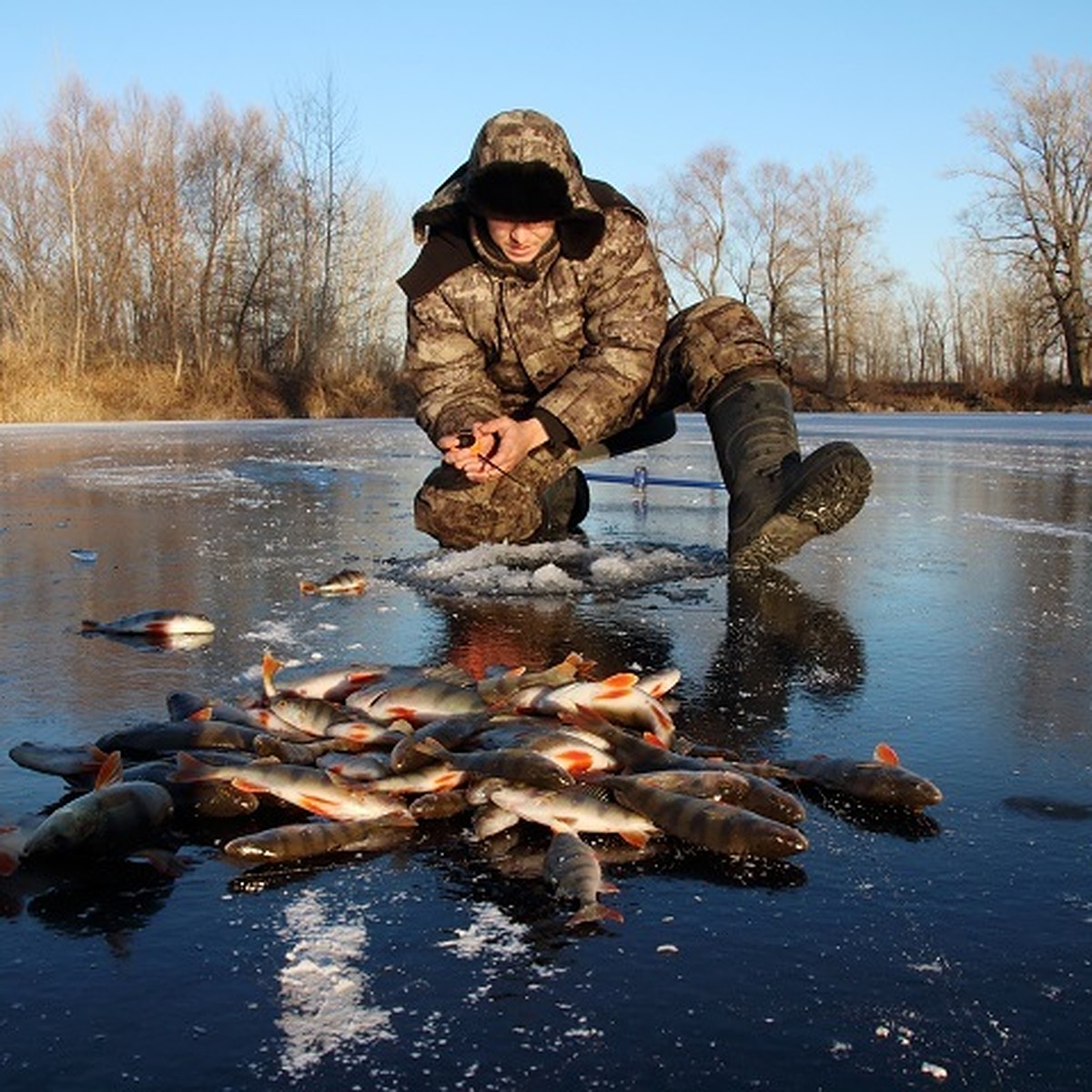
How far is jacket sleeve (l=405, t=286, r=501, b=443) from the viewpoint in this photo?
248 inches

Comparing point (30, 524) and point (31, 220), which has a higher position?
point (31, 220)

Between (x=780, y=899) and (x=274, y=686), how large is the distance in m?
1.62

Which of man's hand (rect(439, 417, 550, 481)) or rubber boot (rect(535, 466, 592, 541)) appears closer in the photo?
man's hand (rect(439, 417, 550, 481))

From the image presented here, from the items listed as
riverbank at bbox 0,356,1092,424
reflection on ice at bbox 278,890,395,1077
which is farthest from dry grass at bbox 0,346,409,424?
reflection on ice at bbox 278,890,395,1077

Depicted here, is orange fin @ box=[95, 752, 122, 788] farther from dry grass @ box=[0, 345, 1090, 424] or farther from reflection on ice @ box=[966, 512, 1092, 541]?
dry grass @ box=[0, 345, 1090, 424]

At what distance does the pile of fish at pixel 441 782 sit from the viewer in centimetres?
218

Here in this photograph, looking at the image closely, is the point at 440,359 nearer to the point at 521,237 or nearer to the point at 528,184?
the point at 521,237

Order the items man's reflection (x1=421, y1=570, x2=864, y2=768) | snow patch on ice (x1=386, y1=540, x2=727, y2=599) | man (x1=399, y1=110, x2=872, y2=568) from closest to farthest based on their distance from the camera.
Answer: man's reflection (x1=421, y1=570, x2=864, y2=768), snow patch on ice (x1=386, y1=540, x2=727, y2=599), man (x1=399, y1=110, x2=872, y2=568)

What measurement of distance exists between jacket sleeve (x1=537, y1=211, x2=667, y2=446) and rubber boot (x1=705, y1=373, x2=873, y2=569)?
0.43 metres

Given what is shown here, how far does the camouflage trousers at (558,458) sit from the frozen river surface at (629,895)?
661mm

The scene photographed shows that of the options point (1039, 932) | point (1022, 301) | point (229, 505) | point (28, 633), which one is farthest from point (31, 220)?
point (1039, 932)

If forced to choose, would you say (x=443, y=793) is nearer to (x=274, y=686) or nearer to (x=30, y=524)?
(x=274, y=686)

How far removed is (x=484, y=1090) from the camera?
1.43 meters

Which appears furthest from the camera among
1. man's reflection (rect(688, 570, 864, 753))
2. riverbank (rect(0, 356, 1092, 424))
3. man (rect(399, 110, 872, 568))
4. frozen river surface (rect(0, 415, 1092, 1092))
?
riverbank (rect(0, 356, 1092, 424))
